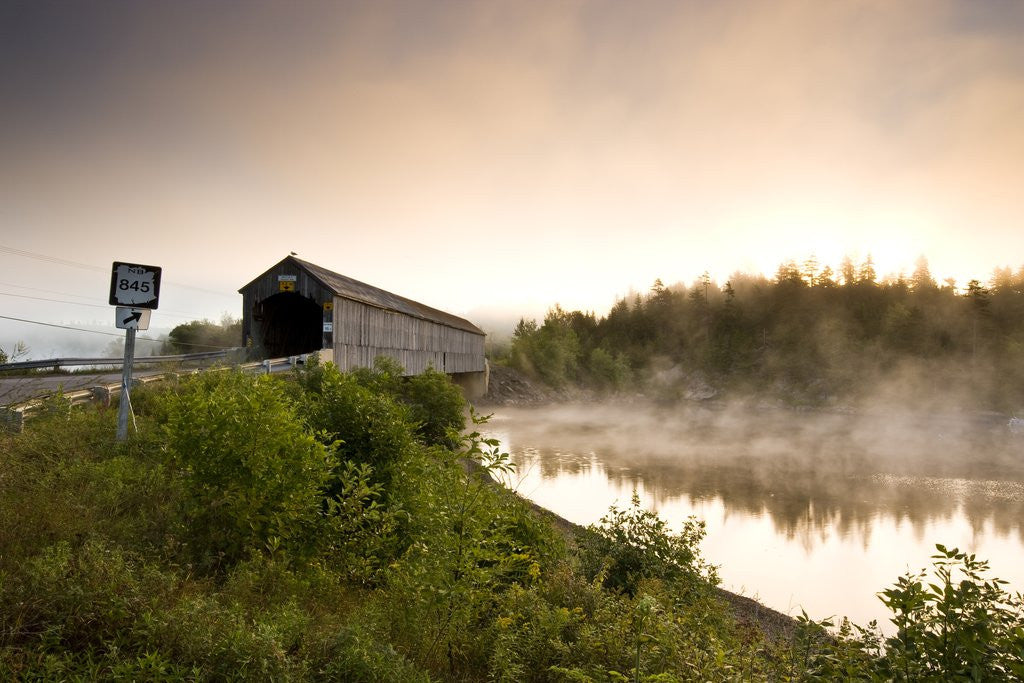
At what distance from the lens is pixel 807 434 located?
42.2 m

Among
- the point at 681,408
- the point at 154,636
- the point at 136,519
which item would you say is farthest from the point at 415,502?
the point at 681,408

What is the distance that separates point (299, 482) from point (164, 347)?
132 feet

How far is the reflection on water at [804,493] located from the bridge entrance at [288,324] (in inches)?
498

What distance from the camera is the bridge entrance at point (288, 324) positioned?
24.2 metres

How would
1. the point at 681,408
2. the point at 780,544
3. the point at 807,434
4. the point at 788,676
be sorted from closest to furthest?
the point at 788,676
the point at 780,544
the point at 807,434
the point at 681,408

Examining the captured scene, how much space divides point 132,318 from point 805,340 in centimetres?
8858

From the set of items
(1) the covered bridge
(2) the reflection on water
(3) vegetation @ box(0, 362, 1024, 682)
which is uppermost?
(1) the covered bridge

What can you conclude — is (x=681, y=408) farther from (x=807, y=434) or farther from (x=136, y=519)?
(x=136, y=519)

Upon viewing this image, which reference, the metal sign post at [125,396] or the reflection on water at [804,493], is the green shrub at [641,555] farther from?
the metal sign post at [125,396]

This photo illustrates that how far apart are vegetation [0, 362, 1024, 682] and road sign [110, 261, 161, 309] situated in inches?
81.4

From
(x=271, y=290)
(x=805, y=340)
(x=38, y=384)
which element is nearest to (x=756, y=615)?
(x=38, y=384)

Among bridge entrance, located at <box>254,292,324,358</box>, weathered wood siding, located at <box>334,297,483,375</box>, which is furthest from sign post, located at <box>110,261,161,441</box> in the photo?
bridge entrance, located at <box>254,292,324,358</box>

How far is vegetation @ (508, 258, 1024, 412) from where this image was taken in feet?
214

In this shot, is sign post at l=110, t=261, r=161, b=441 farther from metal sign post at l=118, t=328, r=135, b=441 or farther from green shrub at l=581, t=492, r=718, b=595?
green shrub at l=581, t=492, r=718, b=595
